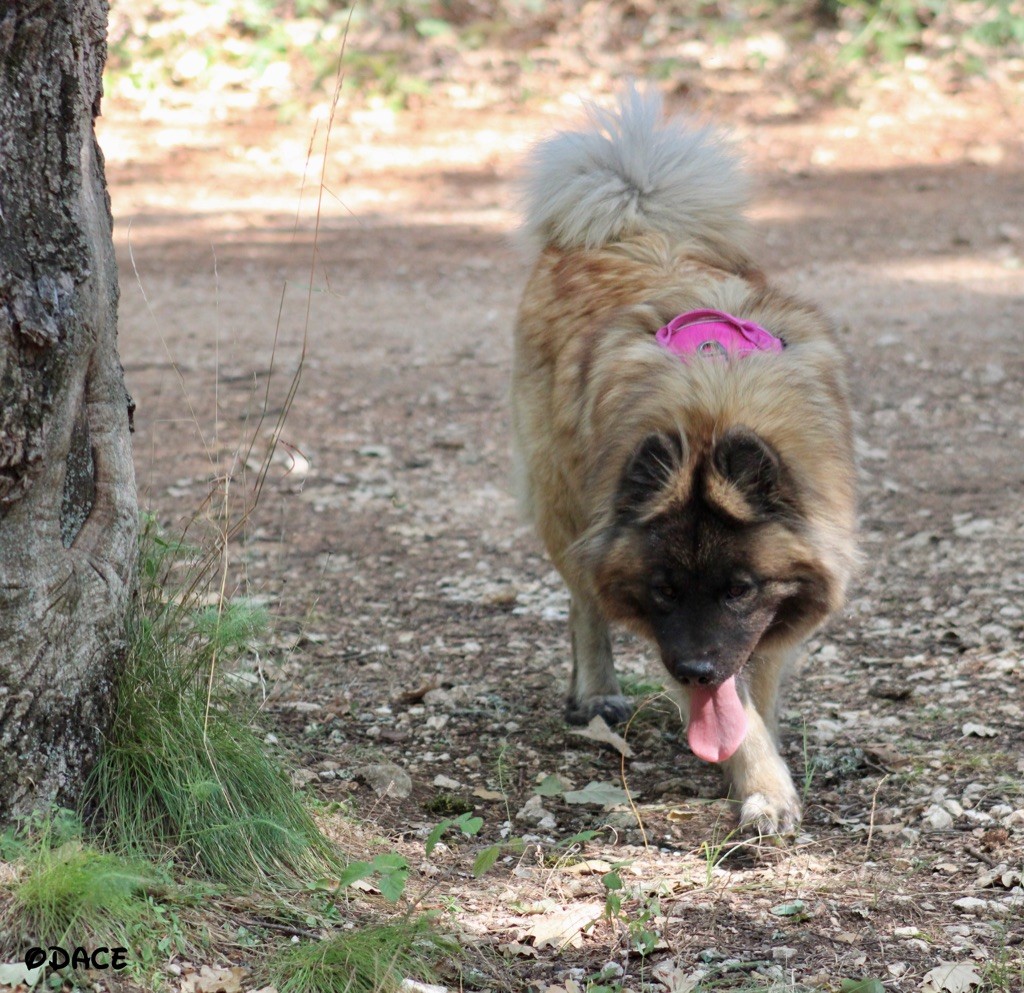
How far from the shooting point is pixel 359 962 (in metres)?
2.65

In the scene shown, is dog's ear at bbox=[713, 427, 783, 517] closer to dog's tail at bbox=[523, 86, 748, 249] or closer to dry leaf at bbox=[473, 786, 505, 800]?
dry leaf at bbox=[473, 786, 505, 800]

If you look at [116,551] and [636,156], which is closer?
[116,551]

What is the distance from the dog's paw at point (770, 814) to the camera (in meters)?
3.68

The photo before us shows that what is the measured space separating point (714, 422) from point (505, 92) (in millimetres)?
12036

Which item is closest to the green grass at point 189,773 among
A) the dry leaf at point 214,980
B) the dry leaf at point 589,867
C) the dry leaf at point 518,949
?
the dry leaf at point 214,980

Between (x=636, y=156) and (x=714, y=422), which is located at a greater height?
(x=636, y=156)

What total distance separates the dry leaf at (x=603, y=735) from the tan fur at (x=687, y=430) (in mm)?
214

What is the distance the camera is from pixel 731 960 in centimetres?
292

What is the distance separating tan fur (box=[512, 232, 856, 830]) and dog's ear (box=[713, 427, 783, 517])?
0.03 meters

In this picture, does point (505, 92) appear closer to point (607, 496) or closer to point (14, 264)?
point (607, 496)

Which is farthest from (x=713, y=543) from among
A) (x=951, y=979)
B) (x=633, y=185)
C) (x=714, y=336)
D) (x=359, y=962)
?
(x=633, y=185)

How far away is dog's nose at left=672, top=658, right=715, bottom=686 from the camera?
3617 mm

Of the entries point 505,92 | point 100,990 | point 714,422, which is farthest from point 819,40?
point 100,990

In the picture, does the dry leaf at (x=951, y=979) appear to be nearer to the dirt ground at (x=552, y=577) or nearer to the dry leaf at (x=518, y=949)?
the dirt ground at (x=552, y=577)
